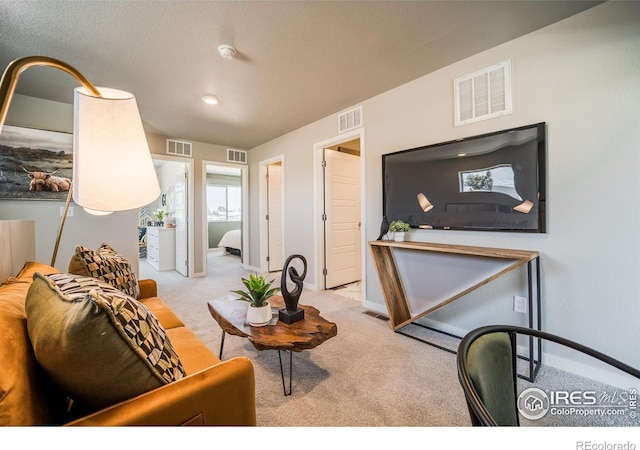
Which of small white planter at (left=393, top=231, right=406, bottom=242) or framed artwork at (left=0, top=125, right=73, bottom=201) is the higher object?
framed artwork at (left=0, top=125, right=73, bottom=201)

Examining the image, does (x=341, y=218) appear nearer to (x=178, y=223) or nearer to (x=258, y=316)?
(x=258, y=316)

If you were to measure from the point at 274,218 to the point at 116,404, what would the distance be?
443 cm

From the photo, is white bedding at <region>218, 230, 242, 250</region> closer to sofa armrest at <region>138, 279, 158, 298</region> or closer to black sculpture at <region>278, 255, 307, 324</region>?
sofa armrest at <region>138, 279, 158, 298</region>

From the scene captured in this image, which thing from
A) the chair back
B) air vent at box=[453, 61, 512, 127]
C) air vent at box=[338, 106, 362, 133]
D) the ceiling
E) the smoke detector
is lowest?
the chair back

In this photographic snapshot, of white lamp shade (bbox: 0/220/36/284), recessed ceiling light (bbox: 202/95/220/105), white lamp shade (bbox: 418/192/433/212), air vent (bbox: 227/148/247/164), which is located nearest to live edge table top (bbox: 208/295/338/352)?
white lamp shade (bbox: 0/220/36/284)

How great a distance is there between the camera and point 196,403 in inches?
32.4

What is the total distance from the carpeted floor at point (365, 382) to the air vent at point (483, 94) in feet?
6.35

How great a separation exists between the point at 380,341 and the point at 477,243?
3.84ft

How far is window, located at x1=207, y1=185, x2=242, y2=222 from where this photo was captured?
319 inches

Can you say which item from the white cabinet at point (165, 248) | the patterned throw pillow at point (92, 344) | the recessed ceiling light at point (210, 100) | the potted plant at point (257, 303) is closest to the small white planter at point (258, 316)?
the potted plant at point (257, 303)

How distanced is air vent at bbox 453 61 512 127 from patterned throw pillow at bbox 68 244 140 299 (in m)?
2.88

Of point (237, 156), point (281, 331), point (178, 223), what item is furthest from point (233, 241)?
point (281, 331)

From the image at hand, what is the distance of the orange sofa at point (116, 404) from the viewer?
649 mm

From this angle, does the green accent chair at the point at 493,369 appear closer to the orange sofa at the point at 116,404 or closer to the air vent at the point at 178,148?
the orange sofa at the point at 116,404
